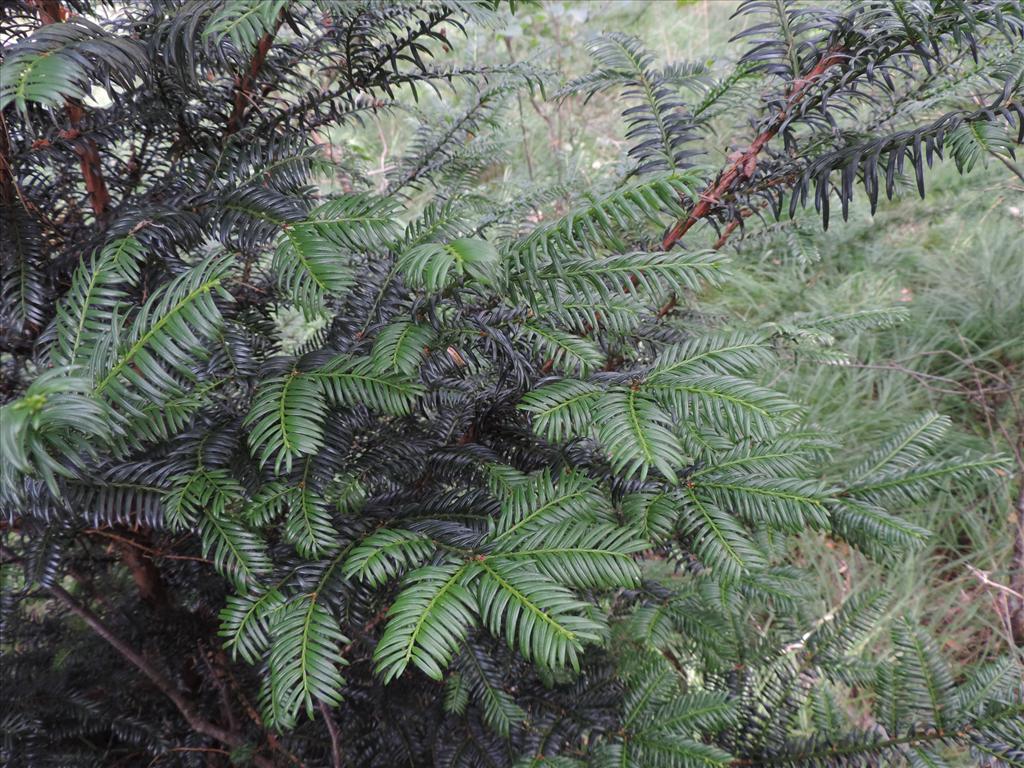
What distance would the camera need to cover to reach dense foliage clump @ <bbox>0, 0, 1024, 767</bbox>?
0.55 m

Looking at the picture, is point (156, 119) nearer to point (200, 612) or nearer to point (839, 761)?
point (200, 612)

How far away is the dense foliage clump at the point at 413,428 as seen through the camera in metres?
0.55

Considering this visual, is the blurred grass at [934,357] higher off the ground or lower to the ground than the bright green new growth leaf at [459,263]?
lower

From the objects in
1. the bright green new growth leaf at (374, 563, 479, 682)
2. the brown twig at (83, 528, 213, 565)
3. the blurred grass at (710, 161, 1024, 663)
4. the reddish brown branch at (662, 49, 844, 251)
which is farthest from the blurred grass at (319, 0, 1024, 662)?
the bright green new growth leaf at (374, 563, 479, 682)

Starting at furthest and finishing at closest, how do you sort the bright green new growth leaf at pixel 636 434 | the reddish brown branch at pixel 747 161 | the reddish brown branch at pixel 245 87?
1. the reddish brown branch at pixel 245 87
2. the reddish brown branch at pixel 747 161
3. the bright green new growth leaf at pixel 636 434

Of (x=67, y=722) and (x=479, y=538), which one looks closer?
(x=479, y=538)

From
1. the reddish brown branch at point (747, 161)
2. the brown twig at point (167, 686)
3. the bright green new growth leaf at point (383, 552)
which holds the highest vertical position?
the reddish brown branch at point (747, 161)

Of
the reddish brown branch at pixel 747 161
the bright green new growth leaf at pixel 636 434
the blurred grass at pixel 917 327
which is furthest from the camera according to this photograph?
the blurred grass at pixel 917 327

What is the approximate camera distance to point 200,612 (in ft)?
3.23

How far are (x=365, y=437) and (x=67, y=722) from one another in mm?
577

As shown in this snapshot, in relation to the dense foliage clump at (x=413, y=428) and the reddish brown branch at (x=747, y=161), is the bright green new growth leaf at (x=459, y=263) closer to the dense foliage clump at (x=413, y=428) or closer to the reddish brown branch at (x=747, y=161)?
the dense foliage clump at (x=413, y=428)

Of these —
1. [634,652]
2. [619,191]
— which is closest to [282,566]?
[619,191]

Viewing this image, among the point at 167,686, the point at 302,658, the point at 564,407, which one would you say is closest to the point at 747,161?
the point at 564,407

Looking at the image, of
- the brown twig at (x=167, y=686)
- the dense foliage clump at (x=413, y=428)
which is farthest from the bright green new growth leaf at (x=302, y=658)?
the brown twig at (x=167, y=686)
